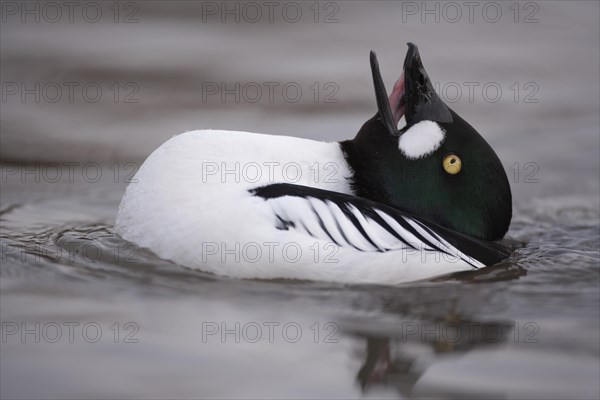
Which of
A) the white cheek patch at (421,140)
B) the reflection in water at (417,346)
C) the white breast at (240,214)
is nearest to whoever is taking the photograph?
the reflection in water at (417,346)

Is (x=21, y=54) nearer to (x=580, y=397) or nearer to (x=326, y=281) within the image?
(x=326, y=281)

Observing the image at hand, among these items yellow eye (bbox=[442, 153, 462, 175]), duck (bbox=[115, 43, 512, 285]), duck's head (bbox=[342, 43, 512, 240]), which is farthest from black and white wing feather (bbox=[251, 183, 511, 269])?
yellow eye (bbox=[442, 153, 462, 175])

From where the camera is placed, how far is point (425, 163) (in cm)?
645

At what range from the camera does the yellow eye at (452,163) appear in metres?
6.44

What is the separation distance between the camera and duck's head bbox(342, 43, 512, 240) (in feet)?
21.1

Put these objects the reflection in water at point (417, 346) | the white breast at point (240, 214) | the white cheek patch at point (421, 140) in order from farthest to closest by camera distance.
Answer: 1. the white cheek patch at point (421, 140)
2. the white breast at point (240, 214)
3. the reflection in water at point (417, 346)

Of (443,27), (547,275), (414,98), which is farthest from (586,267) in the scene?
(443,27)

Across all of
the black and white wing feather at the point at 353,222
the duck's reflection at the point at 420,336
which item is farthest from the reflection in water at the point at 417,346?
the black and white wing feather at the point at 353,222

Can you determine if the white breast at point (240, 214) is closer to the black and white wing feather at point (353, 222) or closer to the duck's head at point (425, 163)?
the black and white wing feather at point (353, 222)

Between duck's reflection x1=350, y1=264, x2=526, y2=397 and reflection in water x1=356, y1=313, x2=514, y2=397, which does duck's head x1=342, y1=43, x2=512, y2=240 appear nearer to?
duck's reflection x1=350, y1=264, x2=526, y2=397

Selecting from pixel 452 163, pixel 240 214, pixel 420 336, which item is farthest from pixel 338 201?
pixel 420 336

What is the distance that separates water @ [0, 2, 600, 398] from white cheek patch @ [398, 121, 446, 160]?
779 mm

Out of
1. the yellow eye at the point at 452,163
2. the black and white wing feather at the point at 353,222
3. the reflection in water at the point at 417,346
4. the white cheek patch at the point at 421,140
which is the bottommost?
the reflection in water at the point at 417,346

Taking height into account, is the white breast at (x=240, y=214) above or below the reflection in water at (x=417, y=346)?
above
